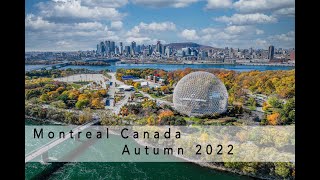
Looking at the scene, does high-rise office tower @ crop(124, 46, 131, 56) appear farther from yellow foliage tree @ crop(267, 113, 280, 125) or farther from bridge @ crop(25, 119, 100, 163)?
yellow foliage tree @ crop(267, 113, 280, 125)

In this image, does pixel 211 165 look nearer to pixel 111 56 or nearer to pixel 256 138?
pixel 256 138

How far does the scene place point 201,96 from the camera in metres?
6.02

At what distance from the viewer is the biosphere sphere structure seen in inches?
236

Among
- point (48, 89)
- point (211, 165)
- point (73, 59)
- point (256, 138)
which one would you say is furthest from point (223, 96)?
point (73, 59)

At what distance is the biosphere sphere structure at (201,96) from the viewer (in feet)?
19.6

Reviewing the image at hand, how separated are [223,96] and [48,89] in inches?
195

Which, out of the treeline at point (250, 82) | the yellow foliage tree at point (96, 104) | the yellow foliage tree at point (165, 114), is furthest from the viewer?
the treeline at point (250, 82)

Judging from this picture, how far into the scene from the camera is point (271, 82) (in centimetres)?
854

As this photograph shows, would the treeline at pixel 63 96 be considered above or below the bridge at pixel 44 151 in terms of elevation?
above

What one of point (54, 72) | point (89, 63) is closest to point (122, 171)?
point (54, 72)

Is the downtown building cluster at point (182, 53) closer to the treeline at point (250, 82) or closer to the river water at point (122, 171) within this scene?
the treeline at point (250, 82)

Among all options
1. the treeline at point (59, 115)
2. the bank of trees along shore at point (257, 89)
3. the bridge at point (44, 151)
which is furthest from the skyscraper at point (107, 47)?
the bridge at point (44, 151)

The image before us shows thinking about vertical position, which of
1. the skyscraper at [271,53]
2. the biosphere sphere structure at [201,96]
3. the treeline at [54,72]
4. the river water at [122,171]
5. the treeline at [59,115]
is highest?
the skyscraper at [271,53]

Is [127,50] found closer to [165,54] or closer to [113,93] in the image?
[165,54]
